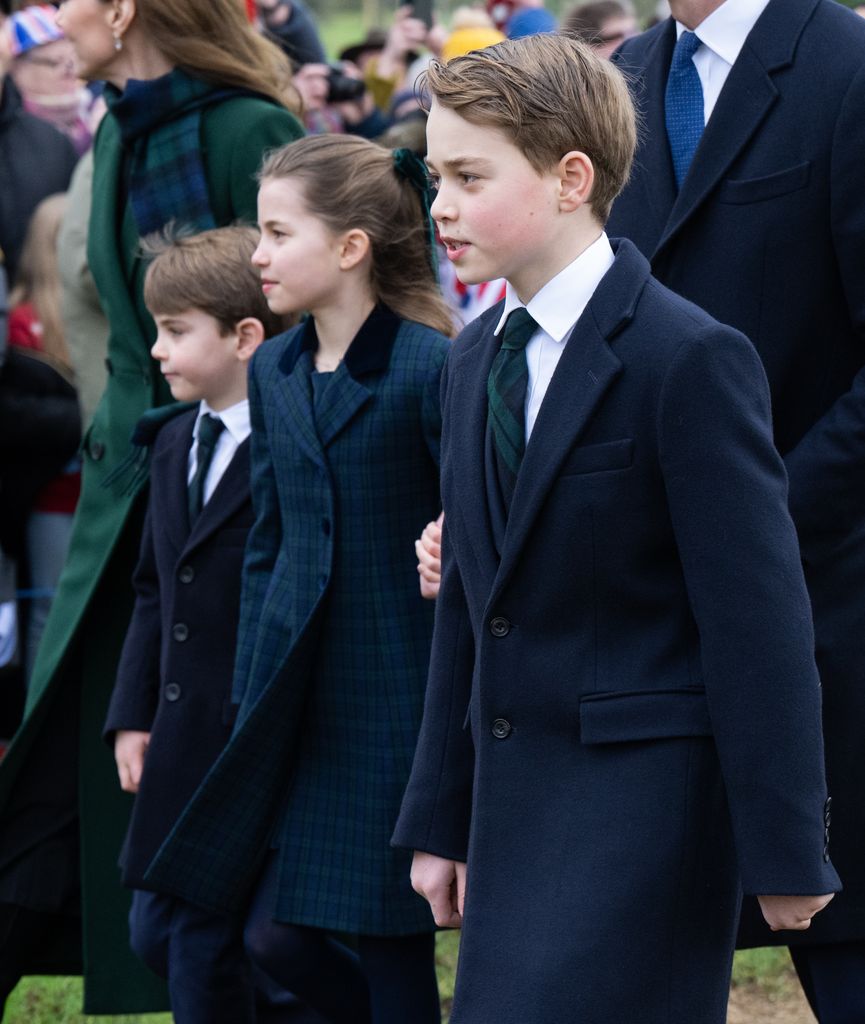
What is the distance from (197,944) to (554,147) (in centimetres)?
177

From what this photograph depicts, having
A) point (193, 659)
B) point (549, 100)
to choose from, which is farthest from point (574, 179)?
point (193, 659)

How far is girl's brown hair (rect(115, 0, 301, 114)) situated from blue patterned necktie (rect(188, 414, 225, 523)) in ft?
2.51

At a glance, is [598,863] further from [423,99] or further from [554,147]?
[423,99]

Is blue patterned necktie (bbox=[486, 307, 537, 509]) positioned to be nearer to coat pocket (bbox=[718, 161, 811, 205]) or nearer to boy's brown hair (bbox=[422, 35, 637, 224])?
boy's brown hair (bbox=[422, 35, 637, 224])

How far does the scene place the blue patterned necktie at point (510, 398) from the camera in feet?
8.19

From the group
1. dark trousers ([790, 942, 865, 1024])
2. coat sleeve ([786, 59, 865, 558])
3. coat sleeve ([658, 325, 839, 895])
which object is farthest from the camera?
dark trousers ([790, 942, 865, 1024])

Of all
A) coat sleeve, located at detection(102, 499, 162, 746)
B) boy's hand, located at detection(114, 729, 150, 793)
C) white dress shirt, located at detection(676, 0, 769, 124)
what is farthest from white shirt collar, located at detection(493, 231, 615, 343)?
boy's hand, located at detection(114, 729, 150, 793)

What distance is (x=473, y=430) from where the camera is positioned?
2.57m

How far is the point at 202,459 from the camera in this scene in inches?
146

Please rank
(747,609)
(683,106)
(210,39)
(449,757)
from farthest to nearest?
(210,39), (683,106), (449,757), (747,609)

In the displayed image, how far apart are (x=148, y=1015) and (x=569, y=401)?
258 centimetres

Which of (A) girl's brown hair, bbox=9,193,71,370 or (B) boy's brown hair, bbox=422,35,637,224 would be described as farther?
(A) girl's brown hair, bbox=9,193,71,370

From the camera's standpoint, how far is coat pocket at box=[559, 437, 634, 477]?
7.84 ft

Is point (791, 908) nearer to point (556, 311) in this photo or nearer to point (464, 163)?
point (556, 311)
